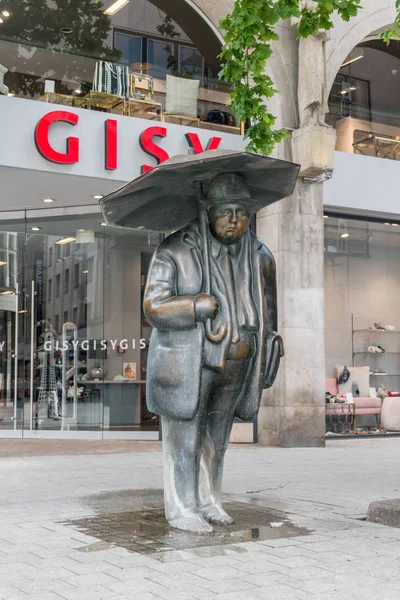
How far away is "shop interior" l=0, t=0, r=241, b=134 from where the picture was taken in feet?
45.2

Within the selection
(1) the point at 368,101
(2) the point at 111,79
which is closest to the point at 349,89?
(1) the point at 368,101

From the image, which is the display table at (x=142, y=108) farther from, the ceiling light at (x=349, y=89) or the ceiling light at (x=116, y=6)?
the ceiling light at (x=349, y=89)

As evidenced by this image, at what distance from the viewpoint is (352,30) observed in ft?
48.3

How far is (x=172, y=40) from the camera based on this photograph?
14812 mm

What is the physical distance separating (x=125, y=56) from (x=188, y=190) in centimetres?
952

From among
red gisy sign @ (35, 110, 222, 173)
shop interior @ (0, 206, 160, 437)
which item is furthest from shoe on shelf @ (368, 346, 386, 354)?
red gisy sign @ (35, 110, 222, 173)

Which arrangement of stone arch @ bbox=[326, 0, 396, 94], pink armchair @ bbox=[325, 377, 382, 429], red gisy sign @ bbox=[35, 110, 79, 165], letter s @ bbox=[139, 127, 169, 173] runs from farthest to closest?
1. pink armchair @ bbox=[325, 377, 382, 429]
2. stone arch @ bbox=[326, 0, 396, 94]
3. letter s @ bbox=[139, 127, 169, 173]
4. red gisy sign @ bbox=[35, 110, 79, 165]

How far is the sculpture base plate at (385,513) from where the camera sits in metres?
5.89

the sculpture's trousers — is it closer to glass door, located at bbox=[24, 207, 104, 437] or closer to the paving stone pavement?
the paving stone pavement

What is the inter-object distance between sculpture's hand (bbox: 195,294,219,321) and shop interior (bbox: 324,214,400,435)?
35.4 feet

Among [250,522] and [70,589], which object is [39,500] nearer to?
[250,522]

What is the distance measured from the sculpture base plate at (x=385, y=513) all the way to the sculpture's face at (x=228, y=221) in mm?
2202

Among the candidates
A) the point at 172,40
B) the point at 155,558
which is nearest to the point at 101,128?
the point at 172,40

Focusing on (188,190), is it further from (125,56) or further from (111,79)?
(125,56)
